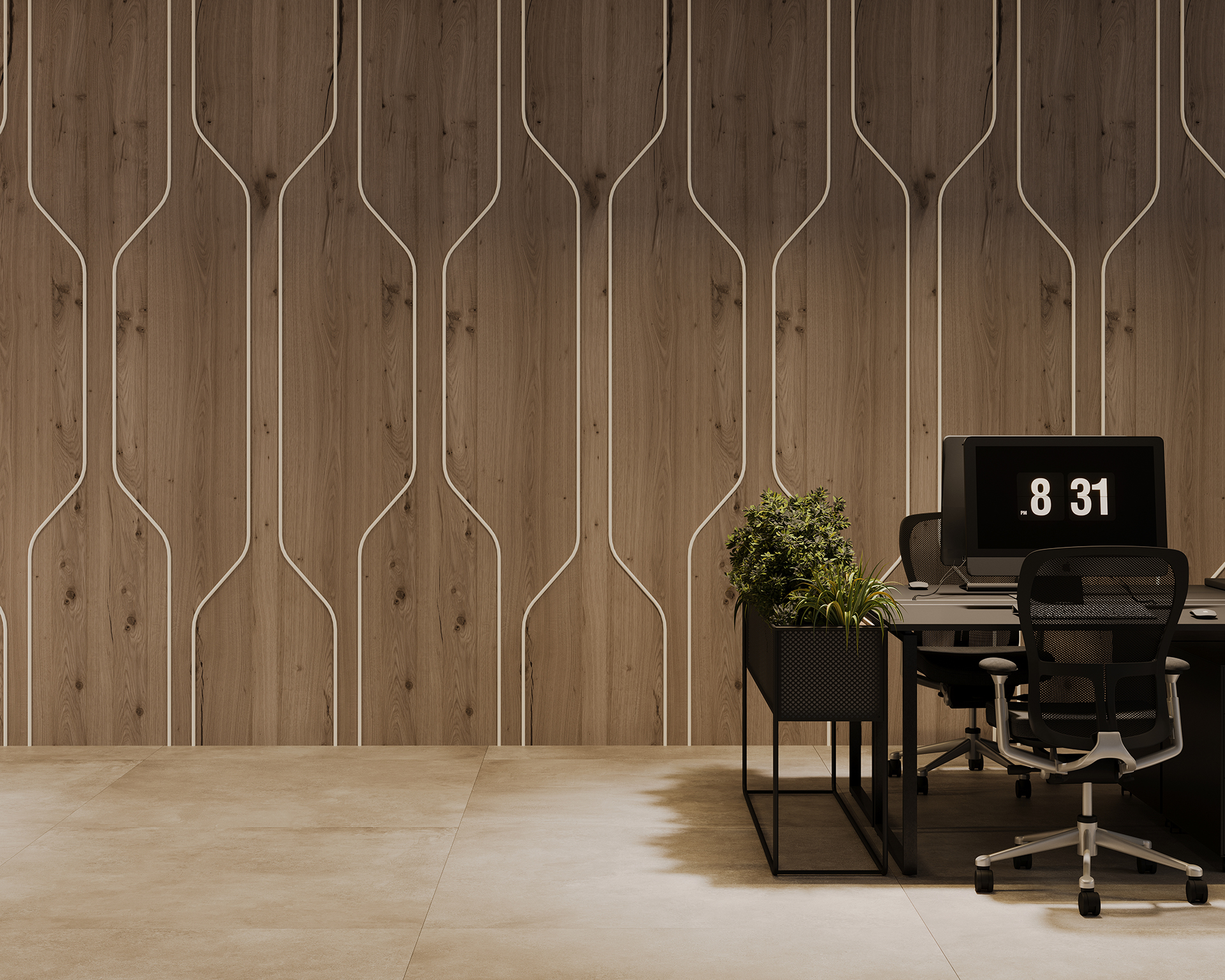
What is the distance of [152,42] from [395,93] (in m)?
1.06

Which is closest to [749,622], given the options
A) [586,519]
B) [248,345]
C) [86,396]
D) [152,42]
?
[586,519]

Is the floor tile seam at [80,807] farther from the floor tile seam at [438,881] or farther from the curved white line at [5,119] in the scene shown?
the floor tile seam at [438,881]

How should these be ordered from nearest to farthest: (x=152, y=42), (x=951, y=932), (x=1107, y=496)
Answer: (x=951, y=932), (x=1107, y=496), (x=152, y=42)

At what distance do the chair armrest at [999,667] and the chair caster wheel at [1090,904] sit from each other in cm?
60

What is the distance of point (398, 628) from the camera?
4.82 meters

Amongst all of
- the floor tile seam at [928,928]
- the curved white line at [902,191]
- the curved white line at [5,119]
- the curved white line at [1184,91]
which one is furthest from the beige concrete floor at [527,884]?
the curved white line at [1184,91]

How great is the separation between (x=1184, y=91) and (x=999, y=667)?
3107 millimetres

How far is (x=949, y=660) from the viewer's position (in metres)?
3.93

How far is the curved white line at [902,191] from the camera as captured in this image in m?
4.79

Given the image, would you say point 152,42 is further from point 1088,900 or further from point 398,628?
point 1088,900

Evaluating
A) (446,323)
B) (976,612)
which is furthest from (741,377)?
(976,612)

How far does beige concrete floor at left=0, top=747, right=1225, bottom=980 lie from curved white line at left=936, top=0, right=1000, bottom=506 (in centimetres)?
148

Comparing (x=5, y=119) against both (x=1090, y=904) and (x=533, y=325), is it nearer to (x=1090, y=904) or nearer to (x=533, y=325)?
(x=533, y=325)

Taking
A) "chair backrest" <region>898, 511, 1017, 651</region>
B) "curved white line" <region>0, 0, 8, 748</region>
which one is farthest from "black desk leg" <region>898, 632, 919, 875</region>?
"curved white line" <region>0, 0, 8, 748</region>
